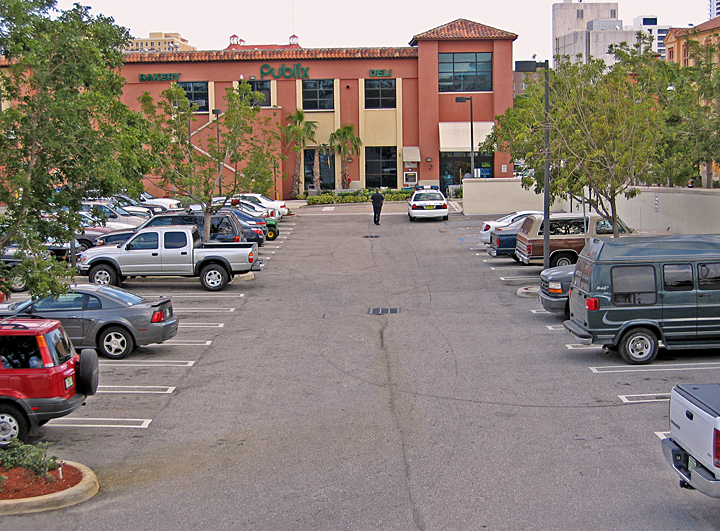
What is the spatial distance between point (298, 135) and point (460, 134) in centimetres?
Result: 1183

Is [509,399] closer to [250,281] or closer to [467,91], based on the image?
Result: [250,281]

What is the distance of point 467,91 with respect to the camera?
5609cm

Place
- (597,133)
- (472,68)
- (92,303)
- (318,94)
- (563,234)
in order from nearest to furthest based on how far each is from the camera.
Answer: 1. (92,303)
2. (597,133)
3. (563,234)
4. (472,68)
5. (318,94)

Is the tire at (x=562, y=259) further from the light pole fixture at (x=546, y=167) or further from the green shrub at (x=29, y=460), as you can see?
the green shrub at (x=29, y=460)

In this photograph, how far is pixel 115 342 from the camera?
48.9 feet

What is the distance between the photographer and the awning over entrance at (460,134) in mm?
55031

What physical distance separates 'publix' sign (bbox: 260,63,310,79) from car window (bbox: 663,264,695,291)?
1815 inches

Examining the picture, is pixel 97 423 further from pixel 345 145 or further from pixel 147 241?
pixel 345 145

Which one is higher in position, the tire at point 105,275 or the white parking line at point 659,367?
the tire at point 105,275

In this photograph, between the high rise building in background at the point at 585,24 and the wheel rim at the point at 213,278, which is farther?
the high rise building in background at the point at 585,24

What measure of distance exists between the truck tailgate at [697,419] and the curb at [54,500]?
622cm

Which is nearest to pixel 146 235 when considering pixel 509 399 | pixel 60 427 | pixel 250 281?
pixel 250 281

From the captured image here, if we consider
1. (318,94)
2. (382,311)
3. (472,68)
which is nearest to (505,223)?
(382,311)

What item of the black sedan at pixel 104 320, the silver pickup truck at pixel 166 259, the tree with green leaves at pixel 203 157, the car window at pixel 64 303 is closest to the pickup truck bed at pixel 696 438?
the black sedan at pixel 104 320
